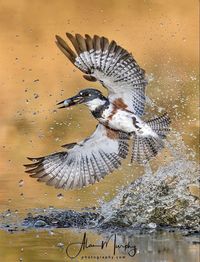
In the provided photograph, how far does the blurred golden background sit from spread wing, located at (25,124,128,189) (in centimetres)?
31

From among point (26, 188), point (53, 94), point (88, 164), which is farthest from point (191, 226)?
point (53, 94)

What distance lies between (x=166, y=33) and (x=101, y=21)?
791 mm

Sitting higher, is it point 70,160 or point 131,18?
point 131,18

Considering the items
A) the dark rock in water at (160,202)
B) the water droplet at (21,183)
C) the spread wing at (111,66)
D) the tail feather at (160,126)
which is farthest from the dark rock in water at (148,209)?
the water droplet at (21,183)

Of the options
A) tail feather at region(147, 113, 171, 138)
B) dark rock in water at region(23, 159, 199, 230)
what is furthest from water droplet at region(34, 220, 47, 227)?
tail feather at region(147, 113, 171, 138)

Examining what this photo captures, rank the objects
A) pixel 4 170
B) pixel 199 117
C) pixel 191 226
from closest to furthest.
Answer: pixel 191 226 < pixel 4 170 < pixel 199 117

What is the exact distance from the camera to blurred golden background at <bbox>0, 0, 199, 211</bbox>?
8062 millimetres

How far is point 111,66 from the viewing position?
7035 mm

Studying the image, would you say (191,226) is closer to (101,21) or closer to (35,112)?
(35,112)

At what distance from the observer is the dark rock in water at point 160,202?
7.09 metres

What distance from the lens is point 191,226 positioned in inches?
275

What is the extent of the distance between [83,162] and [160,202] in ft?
1.89

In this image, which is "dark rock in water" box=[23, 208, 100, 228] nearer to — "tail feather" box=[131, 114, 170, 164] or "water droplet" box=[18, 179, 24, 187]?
"tail feather" box=[131, 114, 170, 164]

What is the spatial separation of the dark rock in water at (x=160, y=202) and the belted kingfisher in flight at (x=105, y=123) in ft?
0.74
